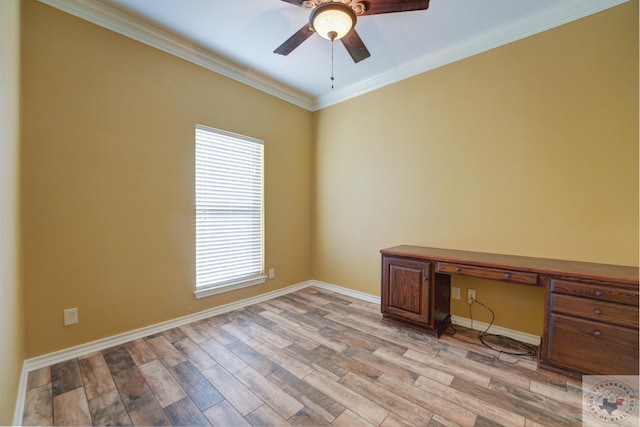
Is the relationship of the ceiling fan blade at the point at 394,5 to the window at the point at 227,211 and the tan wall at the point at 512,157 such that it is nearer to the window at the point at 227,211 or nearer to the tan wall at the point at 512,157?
the tan wall at the point at 512,157

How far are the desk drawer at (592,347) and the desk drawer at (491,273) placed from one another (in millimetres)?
281

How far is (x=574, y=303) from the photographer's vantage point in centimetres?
183

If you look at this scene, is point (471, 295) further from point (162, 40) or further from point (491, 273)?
point (162, 40)

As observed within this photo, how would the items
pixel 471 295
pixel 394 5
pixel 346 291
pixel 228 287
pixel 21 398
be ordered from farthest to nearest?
pixel 346 291 → pixel 228 287 → pixel 471 295 → pixel 394 5 → pixel 21 398

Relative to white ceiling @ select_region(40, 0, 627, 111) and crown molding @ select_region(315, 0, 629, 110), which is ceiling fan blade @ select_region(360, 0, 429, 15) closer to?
white ceiling @ select_region(40, 0, 627, 111)

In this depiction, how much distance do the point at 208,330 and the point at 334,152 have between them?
274 centimetres

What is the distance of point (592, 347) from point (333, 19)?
2.83 meters

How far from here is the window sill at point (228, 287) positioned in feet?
9.46

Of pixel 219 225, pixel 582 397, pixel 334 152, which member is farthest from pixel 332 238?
pixel 582 397

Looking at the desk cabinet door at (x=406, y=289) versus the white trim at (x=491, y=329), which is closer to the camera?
the white trim at (x=491, y=329)

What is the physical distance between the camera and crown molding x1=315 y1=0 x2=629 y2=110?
2.12 metres

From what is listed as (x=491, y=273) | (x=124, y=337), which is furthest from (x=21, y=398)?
(x=491, y=273)

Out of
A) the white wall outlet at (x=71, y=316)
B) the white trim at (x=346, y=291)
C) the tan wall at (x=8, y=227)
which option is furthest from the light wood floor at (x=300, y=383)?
the white trim at (x=346, y=291)

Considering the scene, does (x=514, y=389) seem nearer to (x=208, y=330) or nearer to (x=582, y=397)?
(x=582, y=397)
